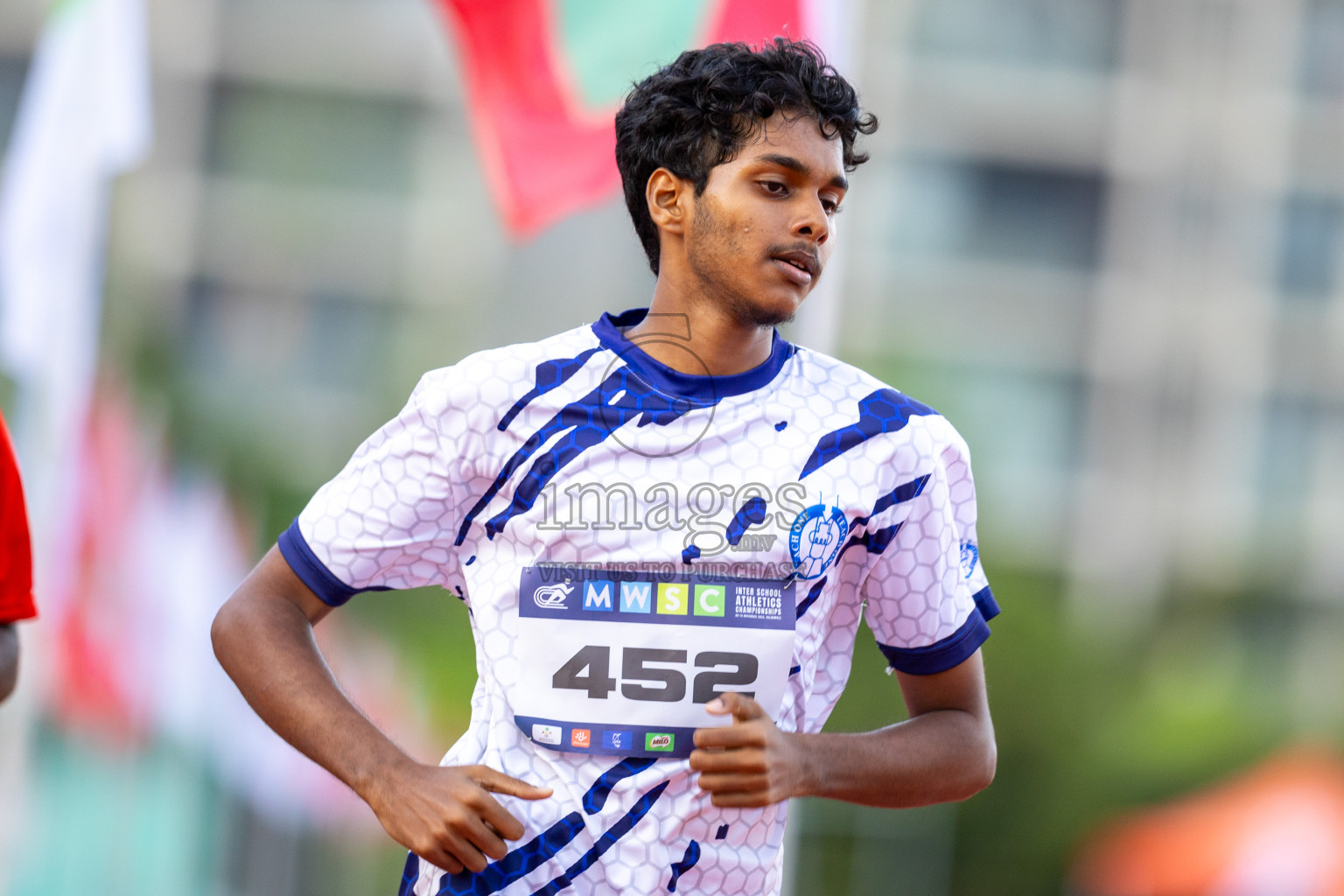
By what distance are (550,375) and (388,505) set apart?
0.32 metres

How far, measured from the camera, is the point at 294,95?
31.1 meters

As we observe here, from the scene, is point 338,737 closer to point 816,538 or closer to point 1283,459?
point 816,538

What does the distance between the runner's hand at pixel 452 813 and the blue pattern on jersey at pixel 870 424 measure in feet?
2.11

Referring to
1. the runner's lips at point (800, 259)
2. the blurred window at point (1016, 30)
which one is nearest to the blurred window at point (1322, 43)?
the blurred window at point (1016, 30)

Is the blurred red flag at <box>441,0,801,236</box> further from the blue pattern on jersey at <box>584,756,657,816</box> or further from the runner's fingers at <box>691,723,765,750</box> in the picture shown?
the runner's fingers at <box>691,723,765,750</box>

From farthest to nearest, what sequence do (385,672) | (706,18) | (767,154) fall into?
(385,672) → (706,18) → (767,154)

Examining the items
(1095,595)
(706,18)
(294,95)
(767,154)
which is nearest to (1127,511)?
(1095,595)

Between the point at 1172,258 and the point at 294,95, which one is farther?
the point at 1172,258

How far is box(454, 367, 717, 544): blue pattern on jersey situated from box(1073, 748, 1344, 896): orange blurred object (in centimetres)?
1578

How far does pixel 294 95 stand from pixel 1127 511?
1945 cm

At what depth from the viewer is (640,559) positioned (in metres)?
2.25

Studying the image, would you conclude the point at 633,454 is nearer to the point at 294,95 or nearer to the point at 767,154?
the point at 767,154

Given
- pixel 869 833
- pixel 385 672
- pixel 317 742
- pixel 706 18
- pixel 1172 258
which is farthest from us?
pixel 1172 258

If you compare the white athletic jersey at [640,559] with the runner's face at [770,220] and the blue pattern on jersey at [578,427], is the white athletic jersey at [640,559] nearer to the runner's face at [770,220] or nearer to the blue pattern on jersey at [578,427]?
the blue pattern on jersey at [578,427]
